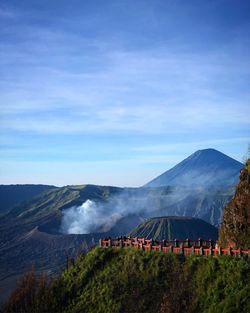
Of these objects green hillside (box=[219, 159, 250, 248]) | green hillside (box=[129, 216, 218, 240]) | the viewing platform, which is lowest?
green hillside (box=[129, 216, 218, 240])

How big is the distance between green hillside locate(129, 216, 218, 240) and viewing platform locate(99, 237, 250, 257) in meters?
94.9

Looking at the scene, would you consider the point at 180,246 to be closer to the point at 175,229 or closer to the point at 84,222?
the point at 175,229

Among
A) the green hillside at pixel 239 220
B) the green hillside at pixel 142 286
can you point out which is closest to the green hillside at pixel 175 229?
the green hillside at pixel 142 286

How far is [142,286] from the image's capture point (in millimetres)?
38656

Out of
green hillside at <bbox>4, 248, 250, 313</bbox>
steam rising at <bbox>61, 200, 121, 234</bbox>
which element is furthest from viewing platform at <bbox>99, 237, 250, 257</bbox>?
steam rising at <bbox>61, 200, 121, 234</bbox>

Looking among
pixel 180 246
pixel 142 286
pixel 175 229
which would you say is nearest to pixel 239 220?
pixel 180 246

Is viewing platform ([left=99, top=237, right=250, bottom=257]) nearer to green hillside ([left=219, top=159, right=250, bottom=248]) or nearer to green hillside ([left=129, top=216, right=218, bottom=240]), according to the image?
green hillside ([left=219, top=159, right=250, bottom=248])

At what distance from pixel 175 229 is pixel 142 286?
10777cm

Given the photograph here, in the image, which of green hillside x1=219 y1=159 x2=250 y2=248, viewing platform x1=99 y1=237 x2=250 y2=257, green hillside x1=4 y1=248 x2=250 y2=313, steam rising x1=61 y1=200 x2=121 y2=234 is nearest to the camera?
green hillside x1=4 y1=248 x2=250 y2=313

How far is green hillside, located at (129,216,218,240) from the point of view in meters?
143

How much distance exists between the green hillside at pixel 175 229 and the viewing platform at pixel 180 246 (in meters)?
94.9

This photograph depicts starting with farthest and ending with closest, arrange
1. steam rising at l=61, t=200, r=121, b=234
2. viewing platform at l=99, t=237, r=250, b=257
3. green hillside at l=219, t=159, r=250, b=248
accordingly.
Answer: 1. steam rising at l=61, t=200, r=121, b=234
2. green hillside at l=219, t=159, r=250, b=248
3. viewing platform at l=99, t=237, r=250, b=257

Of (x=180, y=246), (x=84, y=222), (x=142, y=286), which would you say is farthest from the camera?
(x=84, y=222)

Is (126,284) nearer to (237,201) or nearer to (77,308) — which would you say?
(77,308)
